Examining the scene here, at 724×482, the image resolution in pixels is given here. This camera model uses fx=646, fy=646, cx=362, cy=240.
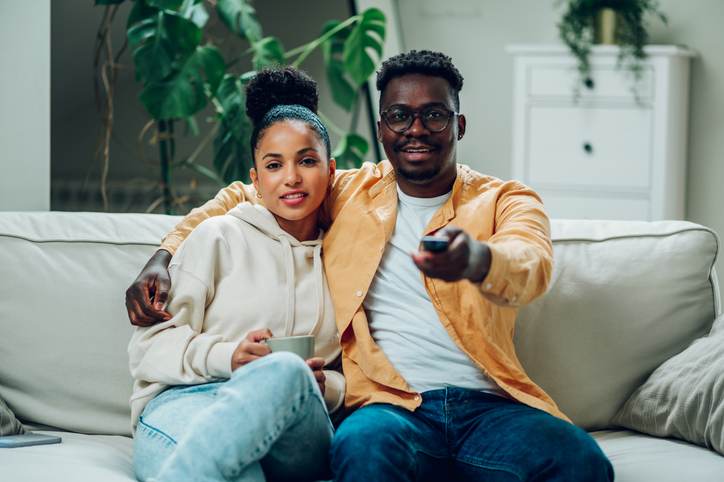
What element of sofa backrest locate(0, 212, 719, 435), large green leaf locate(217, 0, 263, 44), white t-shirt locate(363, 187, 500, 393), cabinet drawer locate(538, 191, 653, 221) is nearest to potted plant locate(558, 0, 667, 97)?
cabinet drawer locate(538, 191, 653, 221)

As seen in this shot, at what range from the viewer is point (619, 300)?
1.47 meters

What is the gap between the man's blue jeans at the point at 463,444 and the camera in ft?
3.32

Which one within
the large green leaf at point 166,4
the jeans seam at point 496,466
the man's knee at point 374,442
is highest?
the large green leaf at point 166,4

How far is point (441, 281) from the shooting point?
127 cm

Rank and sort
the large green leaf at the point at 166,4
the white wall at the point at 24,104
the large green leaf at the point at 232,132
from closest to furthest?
the white wall at the point at 24,104, the large green leaf at the point at 166,4, the large green leaf at the point at 232,132

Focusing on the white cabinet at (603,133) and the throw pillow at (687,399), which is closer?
the throw pillow at (687,399)

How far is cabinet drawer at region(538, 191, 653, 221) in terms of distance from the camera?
2.81 m

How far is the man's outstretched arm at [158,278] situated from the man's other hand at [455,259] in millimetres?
575

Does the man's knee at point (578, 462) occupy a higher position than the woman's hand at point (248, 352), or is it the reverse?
the woman's hand at point (248, 352)

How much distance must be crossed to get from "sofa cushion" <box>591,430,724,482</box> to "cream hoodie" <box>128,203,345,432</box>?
556 millimetres

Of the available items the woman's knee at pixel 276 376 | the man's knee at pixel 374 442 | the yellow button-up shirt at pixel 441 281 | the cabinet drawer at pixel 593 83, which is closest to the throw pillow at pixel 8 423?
the yellow button-up shirt at pixel 441 281

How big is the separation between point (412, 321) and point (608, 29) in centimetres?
218

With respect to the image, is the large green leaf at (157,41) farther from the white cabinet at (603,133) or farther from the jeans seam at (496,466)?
the jeans seam at (496,466)

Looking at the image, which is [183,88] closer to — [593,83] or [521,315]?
[521,315]
